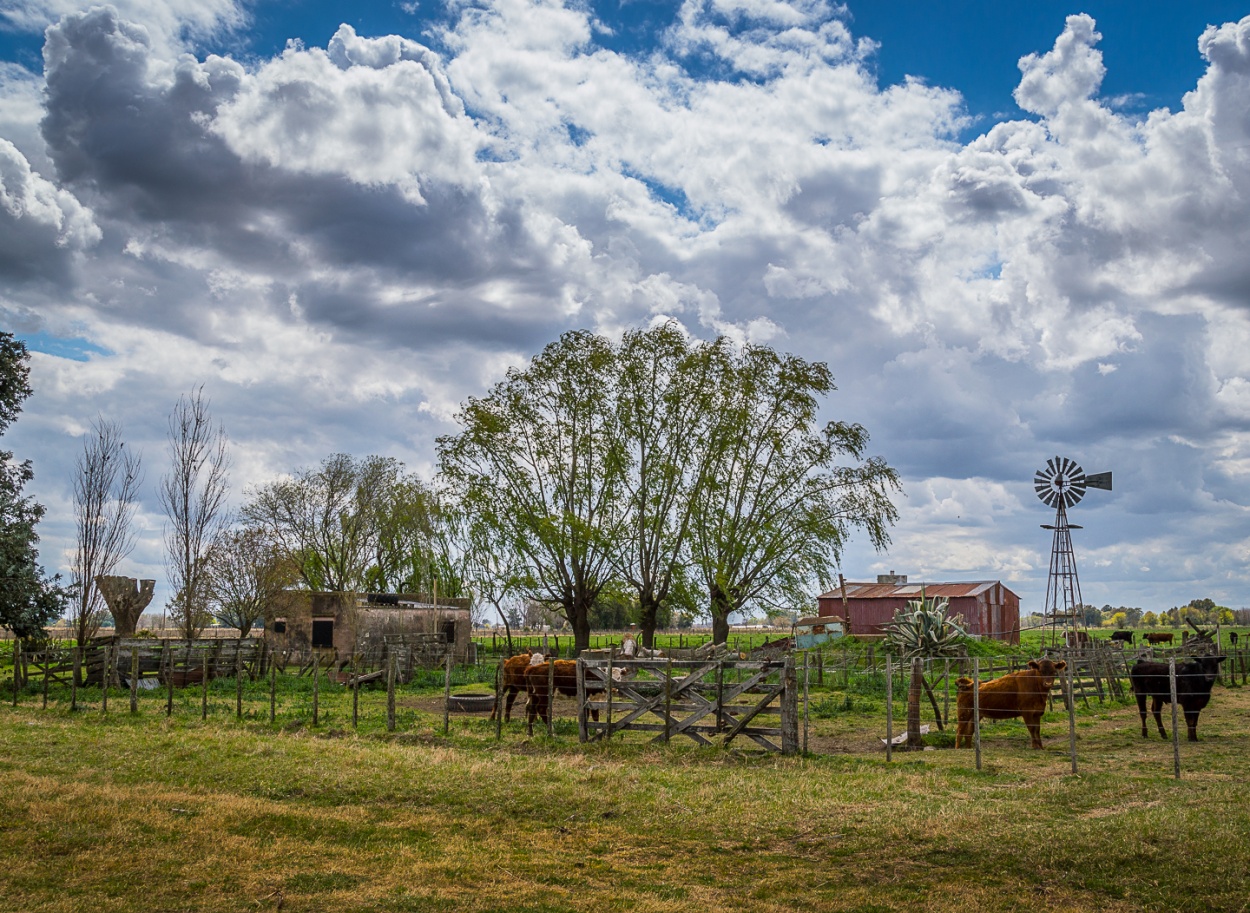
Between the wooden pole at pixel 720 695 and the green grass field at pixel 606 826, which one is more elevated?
the wooden pole at pixel 720 695

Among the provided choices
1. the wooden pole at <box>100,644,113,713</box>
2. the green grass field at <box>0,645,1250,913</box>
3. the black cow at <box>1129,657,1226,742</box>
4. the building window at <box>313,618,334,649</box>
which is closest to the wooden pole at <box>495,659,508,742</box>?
the green grass field at <box>0,645,1250,913</box>

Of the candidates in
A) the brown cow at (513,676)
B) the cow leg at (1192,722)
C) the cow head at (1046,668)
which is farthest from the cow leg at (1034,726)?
the brown cow at (513,676)

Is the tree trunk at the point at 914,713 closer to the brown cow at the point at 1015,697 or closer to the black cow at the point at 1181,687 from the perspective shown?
the brown cow at the point at 1015,697

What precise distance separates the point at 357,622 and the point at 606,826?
2856cm

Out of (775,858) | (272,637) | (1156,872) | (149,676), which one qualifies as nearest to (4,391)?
(149,676)

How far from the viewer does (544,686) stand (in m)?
20.2

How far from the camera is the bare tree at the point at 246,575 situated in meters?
52.1

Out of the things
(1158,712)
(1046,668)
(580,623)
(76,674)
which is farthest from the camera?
(580,623)

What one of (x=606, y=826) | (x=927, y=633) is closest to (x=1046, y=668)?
(x=927, y=633)

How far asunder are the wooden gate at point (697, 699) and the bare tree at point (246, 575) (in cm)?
3829

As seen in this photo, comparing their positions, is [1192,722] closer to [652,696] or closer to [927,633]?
[927,633]

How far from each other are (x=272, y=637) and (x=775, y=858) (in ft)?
124

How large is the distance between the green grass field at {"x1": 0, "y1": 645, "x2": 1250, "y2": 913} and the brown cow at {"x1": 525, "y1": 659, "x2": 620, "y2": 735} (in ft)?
5.95

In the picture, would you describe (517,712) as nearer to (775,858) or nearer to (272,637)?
(775,858)
